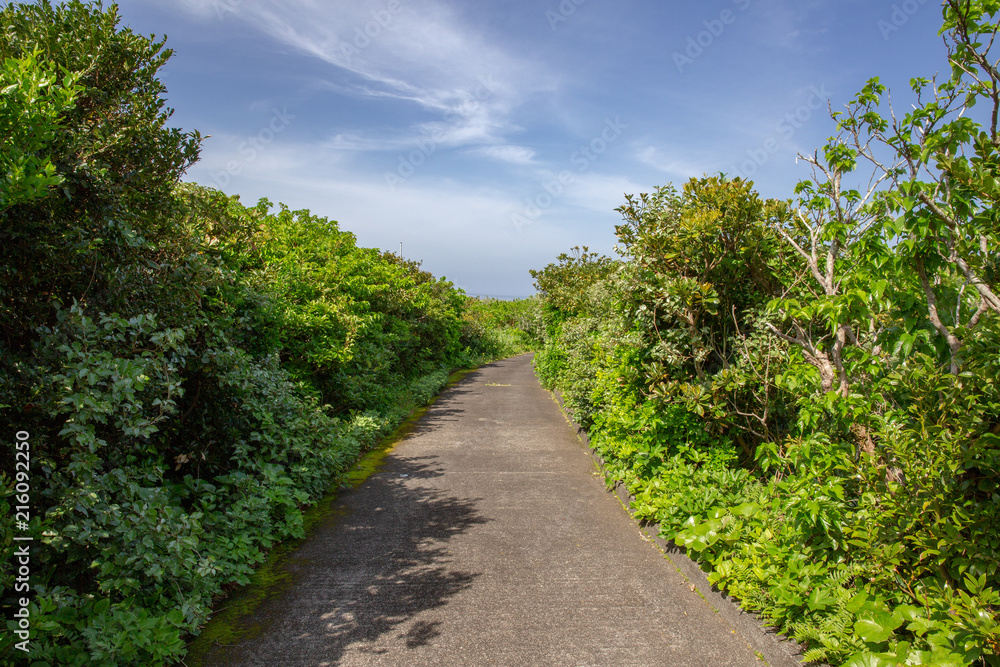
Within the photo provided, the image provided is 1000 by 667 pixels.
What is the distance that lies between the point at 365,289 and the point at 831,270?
907 centimetres

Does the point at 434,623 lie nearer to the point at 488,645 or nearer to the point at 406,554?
the point at 488,645

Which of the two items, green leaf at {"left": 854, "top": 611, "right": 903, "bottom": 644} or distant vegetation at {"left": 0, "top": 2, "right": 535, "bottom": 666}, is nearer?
green leaf at {"left": 854, "top": 611, "right": 903, "bottom": 644}

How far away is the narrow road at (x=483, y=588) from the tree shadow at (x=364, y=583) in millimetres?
14

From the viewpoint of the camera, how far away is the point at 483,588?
14.4 feet

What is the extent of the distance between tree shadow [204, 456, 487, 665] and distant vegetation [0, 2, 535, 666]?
0.41 meters

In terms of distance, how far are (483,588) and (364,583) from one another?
99 cm

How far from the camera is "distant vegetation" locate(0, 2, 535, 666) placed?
303cm

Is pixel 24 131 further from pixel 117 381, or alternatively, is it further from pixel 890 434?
pixel 890 434

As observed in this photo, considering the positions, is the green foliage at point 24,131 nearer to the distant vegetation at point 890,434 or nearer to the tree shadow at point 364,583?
the tree shadow at point 364,583

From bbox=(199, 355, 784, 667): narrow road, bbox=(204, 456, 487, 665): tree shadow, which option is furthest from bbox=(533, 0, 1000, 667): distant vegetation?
bbox=(204, 456, 487, 665): tree shadow

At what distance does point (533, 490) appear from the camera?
7102 mm

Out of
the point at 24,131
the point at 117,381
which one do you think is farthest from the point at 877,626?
the point at 24,131

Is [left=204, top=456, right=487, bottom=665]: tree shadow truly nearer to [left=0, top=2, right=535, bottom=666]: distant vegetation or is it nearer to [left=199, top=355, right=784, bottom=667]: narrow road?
[left=199, top=355, right=784, bottom=667]: narrow road

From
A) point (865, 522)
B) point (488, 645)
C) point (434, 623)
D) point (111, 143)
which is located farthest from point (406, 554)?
point (111, 143)
